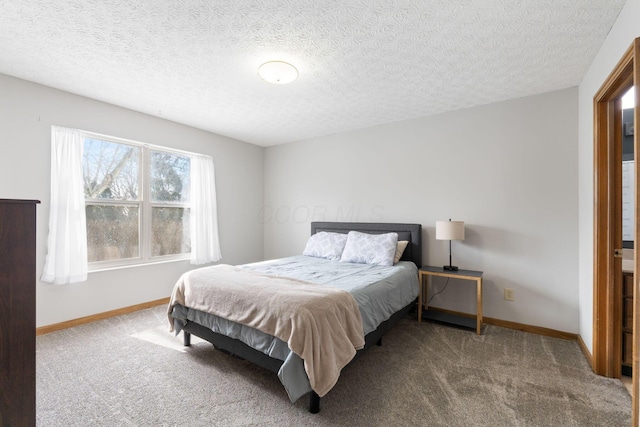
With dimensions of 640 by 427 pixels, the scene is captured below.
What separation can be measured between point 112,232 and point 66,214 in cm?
55

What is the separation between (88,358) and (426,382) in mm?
2694

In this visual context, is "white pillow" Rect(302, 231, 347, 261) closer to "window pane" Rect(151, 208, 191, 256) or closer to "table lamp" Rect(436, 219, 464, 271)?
"table lamp" Rect(436, 219, 464, 271)

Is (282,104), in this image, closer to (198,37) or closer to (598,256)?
(198,37)

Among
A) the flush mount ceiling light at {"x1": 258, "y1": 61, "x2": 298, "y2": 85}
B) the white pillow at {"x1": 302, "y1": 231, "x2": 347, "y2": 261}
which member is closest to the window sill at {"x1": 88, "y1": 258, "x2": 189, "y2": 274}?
the white pillow at {"x1": 302, "y1": 231, "x2": 347, "y2": 261}

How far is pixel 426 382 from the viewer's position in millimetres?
2023

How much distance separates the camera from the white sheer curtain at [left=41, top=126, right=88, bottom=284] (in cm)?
278

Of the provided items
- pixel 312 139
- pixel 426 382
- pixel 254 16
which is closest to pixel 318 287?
pixel 426 382

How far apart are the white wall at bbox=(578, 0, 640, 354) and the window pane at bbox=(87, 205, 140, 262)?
4698 millimetres

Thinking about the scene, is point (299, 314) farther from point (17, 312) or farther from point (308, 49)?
point (308, 49)

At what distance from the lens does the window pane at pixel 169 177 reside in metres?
3.74

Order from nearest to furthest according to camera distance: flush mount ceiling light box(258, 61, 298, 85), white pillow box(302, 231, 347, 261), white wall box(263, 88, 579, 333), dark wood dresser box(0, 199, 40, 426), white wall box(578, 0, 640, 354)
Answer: dark wood dresser box(0, 199, 40, 426) < white wall box(578, 0, 640, 354) < flush mount ceiling light box(258, 61, 298, 85) < white wall box(263, 88, 579, 333) < white pillow box(302, 231, 347, 261)

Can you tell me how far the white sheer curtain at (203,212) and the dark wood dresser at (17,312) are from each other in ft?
10.1

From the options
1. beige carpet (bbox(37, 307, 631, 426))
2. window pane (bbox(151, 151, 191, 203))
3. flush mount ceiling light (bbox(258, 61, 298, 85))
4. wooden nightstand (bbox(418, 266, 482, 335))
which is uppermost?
flush mount ceiling light (bbox(258, 61, 298, 85))

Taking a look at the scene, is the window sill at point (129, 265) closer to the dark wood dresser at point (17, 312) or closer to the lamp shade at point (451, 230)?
the dark wood dresser at point (17, 312)
